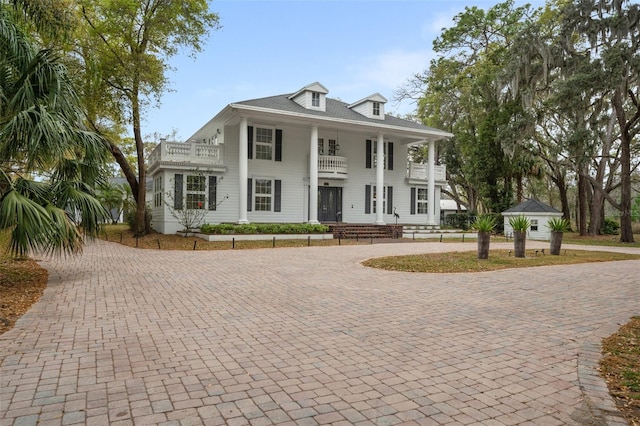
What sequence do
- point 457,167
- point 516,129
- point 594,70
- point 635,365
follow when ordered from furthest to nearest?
point 457,167, point 516,129, point 594,70, point 635,365

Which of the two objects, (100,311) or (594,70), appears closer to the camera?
Result: (100,311)

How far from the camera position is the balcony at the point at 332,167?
22.5 m

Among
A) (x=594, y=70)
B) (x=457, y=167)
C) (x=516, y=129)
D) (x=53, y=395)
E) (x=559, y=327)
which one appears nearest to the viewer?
(x=53, y=395)

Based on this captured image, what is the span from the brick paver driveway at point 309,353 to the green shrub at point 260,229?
373 inches

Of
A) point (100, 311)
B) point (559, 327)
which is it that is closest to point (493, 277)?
point (559, 327)

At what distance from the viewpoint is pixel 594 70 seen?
752 inches

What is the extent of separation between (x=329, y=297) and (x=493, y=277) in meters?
4.35

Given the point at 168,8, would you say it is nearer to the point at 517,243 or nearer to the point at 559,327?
the point at 517,243

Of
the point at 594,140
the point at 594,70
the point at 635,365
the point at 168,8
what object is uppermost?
the point at 168,8

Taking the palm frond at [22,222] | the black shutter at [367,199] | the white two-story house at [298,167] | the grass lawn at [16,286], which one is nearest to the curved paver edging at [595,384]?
the grass lawn at [16,286]

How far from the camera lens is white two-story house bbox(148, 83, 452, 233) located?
2028 centimetres

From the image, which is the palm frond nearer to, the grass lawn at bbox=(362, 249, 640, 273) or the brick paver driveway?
the brick paver driveway

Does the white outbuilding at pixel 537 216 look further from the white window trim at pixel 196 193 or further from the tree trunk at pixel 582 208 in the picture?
the white window trim at pixel 196 193

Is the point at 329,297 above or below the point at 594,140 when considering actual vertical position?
below
